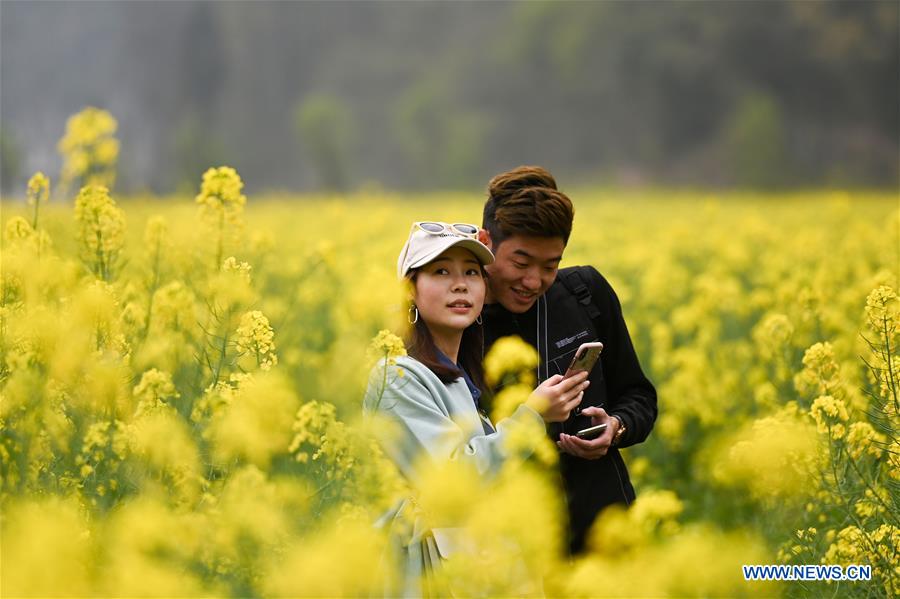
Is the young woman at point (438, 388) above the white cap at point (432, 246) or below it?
below

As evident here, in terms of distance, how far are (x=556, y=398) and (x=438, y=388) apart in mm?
276

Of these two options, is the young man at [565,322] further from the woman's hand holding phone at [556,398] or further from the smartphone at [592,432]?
the woman's hand holding phone at [556,398]

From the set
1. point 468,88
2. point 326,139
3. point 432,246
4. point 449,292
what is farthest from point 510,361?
point 468,88

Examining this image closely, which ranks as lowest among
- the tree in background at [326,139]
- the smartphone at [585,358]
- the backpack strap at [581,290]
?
the smartphone at [585,358]

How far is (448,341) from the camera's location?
2.61 m

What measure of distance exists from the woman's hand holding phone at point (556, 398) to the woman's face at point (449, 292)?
0.86 ft

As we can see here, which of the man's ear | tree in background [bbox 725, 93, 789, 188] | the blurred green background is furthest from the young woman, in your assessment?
tree in background [bbox 725, 93, 789, 188]

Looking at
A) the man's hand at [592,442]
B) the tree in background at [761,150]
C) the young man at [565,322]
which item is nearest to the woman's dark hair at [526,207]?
the young man at [565,322]

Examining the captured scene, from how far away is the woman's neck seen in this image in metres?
→ 2.59

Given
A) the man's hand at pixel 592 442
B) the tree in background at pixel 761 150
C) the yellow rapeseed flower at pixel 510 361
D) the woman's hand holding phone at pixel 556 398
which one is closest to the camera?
the woman's hand holding phone at pixel 556 398

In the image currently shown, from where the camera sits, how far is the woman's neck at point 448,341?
2.59 m

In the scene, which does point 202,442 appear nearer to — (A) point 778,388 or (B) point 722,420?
(A) point 778,388

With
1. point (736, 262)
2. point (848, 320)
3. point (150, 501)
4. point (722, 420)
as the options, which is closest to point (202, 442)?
point (150, 501)

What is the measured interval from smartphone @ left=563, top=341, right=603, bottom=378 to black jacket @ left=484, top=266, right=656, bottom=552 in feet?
1.09
